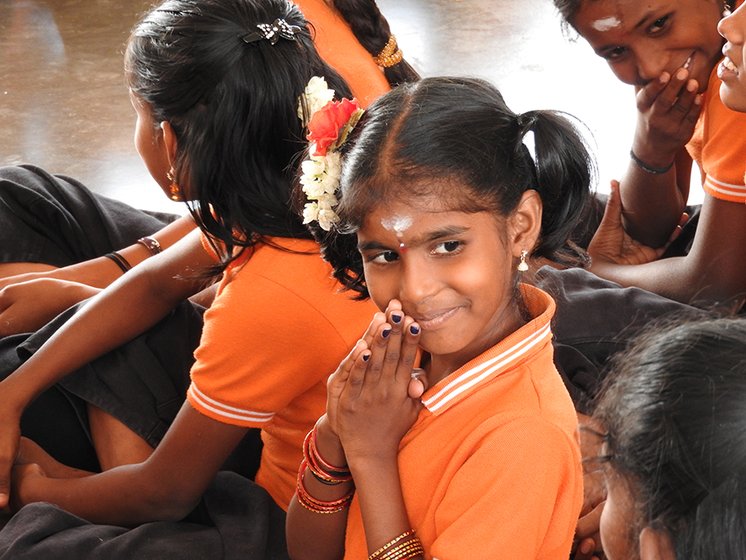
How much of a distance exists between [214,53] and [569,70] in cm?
288

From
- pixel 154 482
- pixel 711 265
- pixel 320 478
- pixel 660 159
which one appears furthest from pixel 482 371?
pixel 660 159

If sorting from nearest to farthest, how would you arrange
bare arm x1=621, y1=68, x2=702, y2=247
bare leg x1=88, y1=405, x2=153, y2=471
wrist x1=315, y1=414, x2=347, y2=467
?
wrist x1=315, y1=414, x2=347, y2=467
bare leg x1=88, y1=405, x2=153, y2=471
bare arm x1=621, y1=68, x2=702, y2=247

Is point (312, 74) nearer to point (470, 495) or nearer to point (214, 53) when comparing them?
point (214, 53)

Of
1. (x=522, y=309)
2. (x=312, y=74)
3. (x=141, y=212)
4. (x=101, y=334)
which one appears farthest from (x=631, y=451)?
(x=141, y=212)

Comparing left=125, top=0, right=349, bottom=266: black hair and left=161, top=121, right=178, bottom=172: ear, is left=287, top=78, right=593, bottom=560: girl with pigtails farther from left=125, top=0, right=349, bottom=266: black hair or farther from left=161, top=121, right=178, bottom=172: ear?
left=161, top=121, right=178, bottom=172: ear

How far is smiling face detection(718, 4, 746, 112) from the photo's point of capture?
168 cm

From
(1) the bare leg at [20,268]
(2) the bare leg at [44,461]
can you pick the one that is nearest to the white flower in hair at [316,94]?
(2) the bare leg at [44,461]

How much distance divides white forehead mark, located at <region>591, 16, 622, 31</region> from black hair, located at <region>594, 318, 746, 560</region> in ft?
3.49

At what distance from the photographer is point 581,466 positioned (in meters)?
1.15

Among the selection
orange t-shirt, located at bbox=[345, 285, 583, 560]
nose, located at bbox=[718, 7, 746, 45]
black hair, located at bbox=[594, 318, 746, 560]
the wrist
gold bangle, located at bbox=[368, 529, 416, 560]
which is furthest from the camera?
nose, located at bbox=[718, 7, 746, 45]

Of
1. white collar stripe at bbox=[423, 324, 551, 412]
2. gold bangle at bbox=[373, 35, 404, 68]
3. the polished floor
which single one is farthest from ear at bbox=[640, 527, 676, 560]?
the polished floor

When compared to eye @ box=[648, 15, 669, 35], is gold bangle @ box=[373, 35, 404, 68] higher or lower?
lower

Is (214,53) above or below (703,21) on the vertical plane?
above

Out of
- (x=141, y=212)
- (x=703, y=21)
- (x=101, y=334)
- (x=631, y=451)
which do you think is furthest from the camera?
(x=141, y=212)
